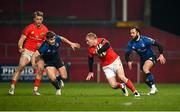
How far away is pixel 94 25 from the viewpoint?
101 feet

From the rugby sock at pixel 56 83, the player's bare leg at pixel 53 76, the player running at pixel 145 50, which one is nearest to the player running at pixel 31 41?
the player's bare leg at pixel 53 76

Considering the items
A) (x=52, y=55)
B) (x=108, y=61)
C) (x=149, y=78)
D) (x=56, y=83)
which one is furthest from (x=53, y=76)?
(x=149, y=78)

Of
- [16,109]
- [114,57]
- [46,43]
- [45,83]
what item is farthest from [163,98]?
[45,83]

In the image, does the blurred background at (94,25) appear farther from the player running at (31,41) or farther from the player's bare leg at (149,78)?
the player's bare leg at (149,78)

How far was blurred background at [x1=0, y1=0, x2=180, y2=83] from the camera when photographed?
28312 millimetres

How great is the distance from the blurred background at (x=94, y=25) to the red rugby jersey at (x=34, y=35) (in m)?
8.65

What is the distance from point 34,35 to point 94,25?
41.1ft

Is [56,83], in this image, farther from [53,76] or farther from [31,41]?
[31,41]

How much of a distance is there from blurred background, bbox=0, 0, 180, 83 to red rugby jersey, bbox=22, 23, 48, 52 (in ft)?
28.4

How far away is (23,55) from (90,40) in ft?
8.60

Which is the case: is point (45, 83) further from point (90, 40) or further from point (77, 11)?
point (90, 40)

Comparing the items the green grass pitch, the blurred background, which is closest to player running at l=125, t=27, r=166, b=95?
the green grass pitch

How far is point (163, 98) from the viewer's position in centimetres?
1670

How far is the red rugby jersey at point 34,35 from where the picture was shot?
18.4 meters
